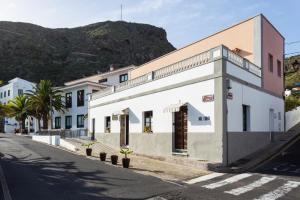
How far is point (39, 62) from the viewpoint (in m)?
93.6

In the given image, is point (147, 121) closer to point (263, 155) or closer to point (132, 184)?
point (263, 155)

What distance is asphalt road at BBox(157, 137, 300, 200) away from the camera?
35.1ft

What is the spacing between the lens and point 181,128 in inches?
788

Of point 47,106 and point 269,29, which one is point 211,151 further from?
point 47,106

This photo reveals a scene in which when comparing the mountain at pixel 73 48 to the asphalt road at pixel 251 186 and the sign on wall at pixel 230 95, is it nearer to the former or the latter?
the sign on wall at pixel 230 95

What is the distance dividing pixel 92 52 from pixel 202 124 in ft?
304

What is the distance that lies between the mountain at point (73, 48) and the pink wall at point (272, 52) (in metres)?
65.8

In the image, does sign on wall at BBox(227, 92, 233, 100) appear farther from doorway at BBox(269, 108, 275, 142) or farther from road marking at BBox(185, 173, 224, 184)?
doorway at BBox(269, 108, 275, 142)

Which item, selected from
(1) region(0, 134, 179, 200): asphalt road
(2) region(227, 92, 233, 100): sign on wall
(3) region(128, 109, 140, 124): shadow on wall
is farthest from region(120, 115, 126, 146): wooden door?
(2) region(227, 92, 233, 100): sign on wall

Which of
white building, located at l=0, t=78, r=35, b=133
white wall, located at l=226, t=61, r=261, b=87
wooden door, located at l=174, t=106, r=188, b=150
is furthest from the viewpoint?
white building, located at l=0, t=78, r=35, b=133

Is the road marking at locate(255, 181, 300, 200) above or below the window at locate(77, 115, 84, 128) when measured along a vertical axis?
below

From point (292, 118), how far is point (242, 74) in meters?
16.0

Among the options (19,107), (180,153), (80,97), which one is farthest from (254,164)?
(19,107)

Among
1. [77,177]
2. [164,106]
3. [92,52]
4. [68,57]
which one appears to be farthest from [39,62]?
[77,177]
